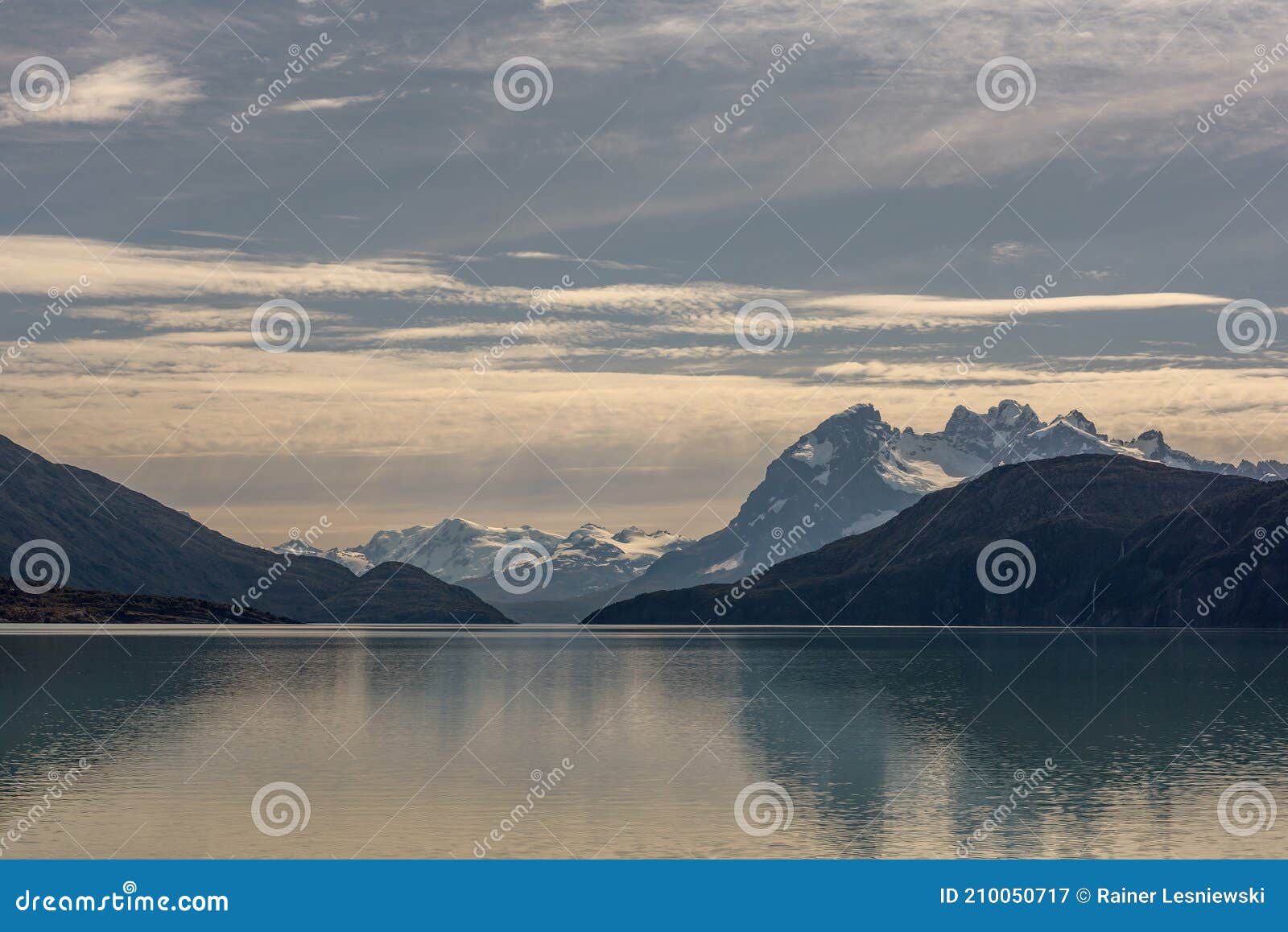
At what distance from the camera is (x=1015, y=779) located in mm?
74750

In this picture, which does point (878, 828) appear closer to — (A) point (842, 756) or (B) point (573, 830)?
(B) point (573, 830)

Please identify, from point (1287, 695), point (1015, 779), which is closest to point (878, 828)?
point (1015, 779)

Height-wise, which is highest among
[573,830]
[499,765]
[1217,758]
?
[1217,758]

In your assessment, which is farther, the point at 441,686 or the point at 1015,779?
the point at 441,686

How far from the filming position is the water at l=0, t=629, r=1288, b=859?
5681cm

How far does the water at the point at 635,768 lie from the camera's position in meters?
56.8

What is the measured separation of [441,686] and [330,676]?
1077 inches

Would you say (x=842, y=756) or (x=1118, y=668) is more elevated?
(x=1118, y=668)

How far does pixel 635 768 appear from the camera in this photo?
3123 inches

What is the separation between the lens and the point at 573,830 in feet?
194
